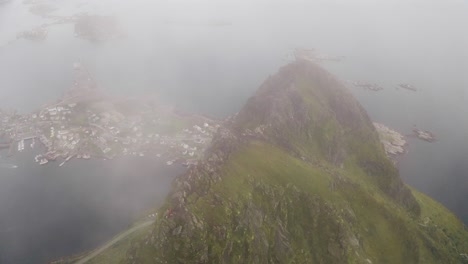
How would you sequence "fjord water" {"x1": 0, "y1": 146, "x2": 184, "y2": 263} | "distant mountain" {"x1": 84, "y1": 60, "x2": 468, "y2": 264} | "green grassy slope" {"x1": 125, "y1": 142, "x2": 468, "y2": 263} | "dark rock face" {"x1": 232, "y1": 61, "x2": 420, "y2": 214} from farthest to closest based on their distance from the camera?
"dark rock face" {"x1": 232, "y1": 61, "x2": 420, "y2": 214}, "fjord water" {"x1": 0, "y1": 146, "x2": 184, "y2": 263}, "distant mountain" {"x1": 84, "y1": 60, "x2": 468, "y2": 264}, "green grassy slope" {"x1": 125, "y1": 142, "x2": 468, "y2": 263}

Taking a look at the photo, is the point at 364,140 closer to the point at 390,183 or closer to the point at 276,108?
the point at 390,183

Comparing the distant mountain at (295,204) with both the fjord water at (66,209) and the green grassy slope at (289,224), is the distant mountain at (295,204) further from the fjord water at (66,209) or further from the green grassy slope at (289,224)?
the fjord water at (66,209)

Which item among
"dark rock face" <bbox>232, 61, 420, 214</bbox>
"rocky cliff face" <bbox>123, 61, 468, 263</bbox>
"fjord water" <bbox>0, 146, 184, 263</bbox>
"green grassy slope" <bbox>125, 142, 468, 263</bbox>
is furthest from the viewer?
"dark rock face" <bbox>232, 61, 420, 214</bbox>

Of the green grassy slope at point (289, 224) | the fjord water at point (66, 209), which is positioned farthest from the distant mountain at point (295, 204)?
the fjord water at point (66, 209)

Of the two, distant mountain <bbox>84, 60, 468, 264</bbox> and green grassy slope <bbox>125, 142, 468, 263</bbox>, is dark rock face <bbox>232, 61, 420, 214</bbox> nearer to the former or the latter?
distant mountain <bbox>84, 60, 468, 264</bbox>

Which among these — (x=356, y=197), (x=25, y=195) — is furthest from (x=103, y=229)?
(x=356, y=197)

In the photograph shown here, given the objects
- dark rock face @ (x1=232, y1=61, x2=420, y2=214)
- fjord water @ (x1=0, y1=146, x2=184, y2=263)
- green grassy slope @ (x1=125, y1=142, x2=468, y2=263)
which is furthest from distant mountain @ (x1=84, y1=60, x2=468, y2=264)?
fjord water @ (x1=0, y1=146, x2=184, y2=263)
